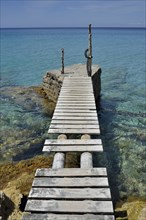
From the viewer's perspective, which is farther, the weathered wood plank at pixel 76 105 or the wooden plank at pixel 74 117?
the weathered wood plank at pixel 76 105

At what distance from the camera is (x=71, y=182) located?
5539mm

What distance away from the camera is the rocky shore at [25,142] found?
741 centimetres

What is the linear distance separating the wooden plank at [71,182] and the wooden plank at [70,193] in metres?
0.12

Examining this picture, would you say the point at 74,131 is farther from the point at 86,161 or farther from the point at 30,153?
the point at 30,153

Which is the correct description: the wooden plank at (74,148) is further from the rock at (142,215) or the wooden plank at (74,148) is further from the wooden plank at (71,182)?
the rock at (142,215)

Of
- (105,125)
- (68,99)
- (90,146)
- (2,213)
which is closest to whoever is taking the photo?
(2,213)

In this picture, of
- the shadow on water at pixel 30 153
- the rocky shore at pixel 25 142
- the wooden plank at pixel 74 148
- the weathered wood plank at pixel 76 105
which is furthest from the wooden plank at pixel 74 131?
the shadow on water at pixel 30 153

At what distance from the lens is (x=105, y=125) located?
14.5m

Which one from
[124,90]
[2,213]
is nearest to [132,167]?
[2,213]

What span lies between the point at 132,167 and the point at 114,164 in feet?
2.28

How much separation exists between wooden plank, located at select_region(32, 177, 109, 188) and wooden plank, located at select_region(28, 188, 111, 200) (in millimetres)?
121

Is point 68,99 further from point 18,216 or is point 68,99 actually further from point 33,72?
point 33,72

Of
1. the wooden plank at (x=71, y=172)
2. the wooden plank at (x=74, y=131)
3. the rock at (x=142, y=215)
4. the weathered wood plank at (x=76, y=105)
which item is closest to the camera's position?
the wooden plank at (x=71, y=172)

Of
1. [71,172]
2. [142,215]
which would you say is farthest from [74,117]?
[142,215]
